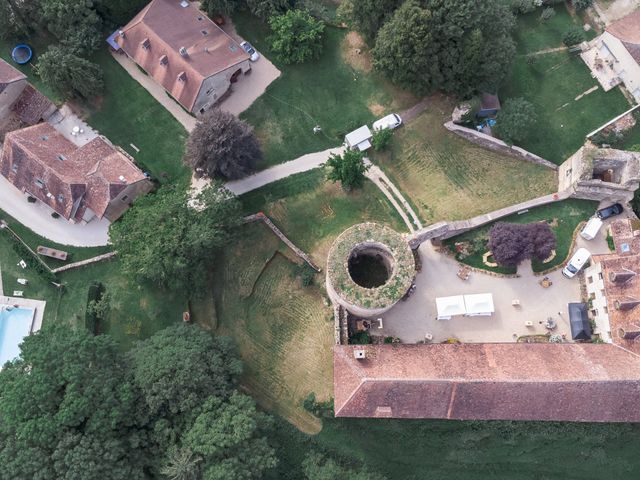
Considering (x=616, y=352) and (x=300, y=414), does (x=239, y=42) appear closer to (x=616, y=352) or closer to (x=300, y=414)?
(x=300, y=414)

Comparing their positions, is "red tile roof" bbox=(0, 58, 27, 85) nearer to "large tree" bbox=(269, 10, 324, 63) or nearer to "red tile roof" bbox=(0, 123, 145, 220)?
"red tile roof" bbox=(0, 123, 145, 220)

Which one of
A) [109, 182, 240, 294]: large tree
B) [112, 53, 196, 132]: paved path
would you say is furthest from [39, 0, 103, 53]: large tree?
[109, 182, 240, 294]: large tree

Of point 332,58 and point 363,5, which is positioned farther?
point 332,58

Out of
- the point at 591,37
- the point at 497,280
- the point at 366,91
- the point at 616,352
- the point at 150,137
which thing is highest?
the point at 150,137

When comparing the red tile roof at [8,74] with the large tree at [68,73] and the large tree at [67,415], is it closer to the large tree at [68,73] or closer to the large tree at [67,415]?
the large tree at [68,73]

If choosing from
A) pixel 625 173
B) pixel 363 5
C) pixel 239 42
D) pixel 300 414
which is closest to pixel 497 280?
pixel 625 173
